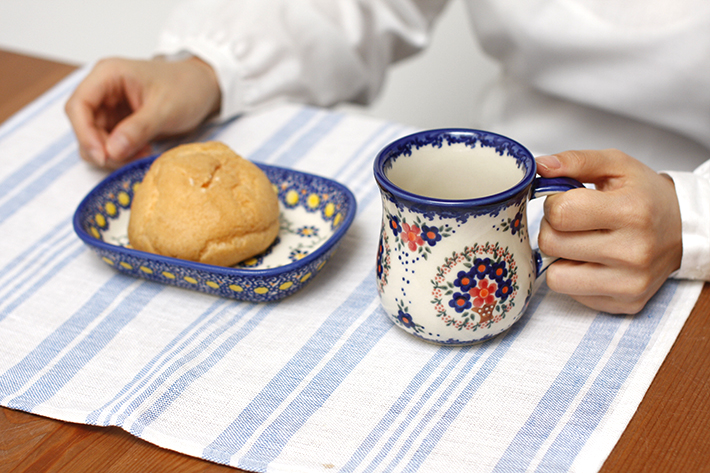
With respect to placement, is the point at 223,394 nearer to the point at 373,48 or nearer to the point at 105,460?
the point at 105,460

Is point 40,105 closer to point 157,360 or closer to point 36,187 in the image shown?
point 36,187

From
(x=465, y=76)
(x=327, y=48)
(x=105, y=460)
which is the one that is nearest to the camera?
(x=105, y=460)

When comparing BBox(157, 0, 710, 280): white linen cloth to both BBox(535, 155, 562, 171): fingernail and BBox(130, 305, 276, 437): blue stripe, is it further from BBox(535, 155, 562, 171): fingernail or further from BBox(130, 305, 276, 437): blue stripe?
BBox(130, 305, 276, 437): blue stripe

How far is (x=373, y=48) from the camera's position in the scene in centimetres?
116

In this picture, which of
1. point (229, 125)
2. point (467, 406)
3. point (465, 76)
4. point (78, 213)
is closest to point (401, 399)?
point (467, 406)

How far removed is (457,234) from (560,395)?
16cm

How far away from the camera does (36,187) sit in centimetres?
84

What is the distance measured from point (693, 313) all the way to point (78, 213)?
2.09 feet

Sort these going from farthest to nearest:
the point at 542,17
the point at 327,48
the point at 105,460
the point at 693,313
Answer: the point at 327,48
the point at 542,17
the point at 693,313
the point at 105,460

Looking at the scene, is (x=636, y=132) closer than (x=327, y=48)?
Yes

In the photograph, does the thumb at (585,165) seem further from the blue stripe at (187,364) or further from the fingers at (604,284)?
the blue stripe at (187,364)

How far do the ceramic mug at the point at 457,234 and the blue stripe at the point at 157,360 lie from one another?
18 centimetres

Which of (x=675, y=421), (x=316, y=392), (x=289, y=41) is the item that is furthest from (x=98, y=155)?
(x=675, y=421)

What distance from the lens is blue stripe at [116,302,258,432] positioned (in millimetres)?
510
